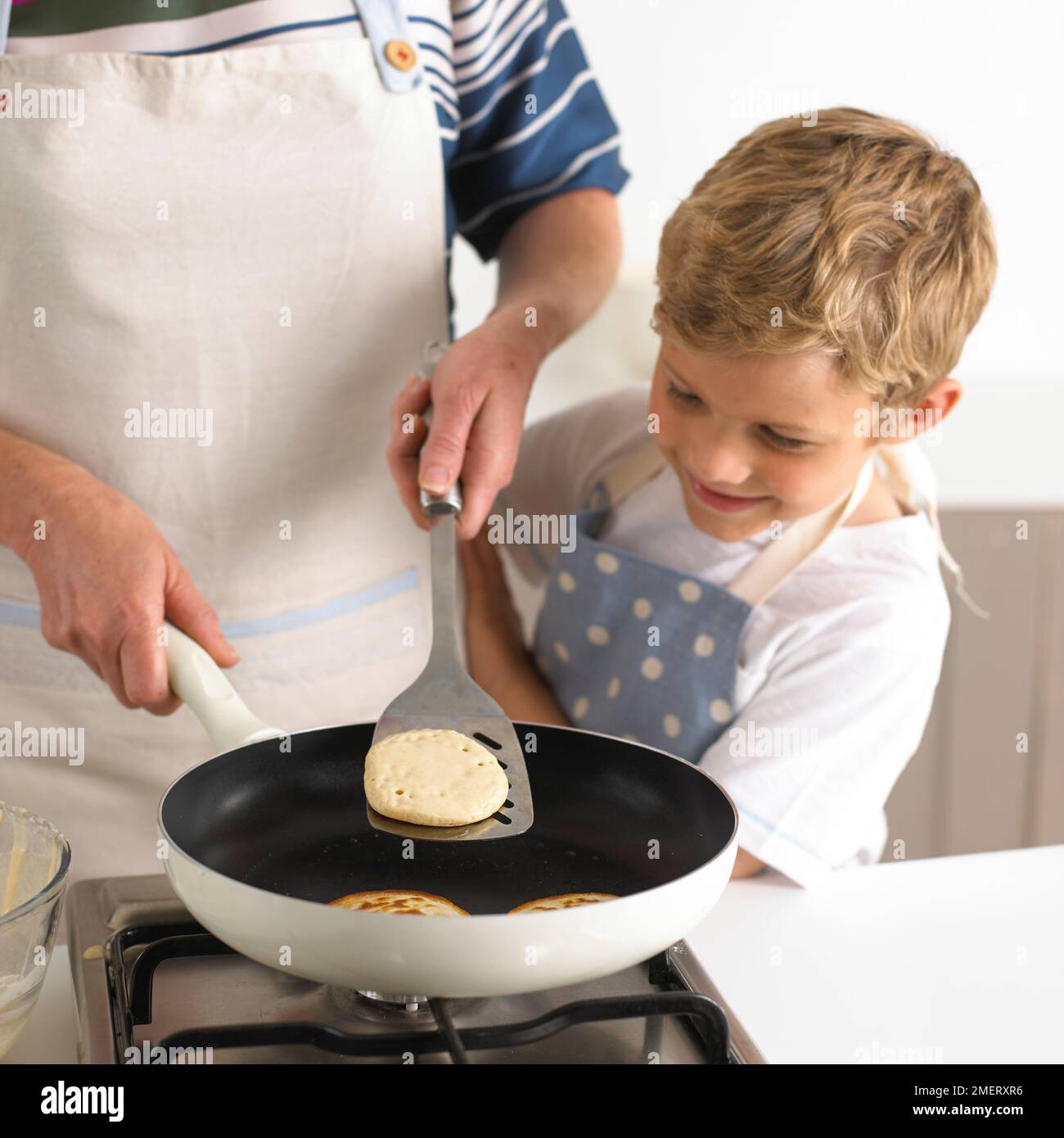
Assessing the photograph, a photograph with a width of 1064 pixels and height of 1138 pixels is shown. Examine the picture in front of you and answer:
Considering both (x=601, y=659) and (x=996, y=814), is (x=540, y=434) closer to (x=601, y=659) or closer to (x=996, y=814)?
(x=601, y=659)

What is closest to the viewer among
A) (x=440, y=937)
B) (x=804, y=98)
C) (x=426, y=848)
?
(x=440, y=937)

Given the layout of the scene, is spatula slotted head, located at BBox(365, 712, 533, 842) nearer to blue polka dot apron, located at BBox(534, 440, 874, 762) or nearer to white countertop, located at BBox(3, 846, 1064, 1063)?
white countertop, located at BBox(3, 846, 1064, 1063)

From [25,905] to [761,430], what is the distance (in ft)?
2.00

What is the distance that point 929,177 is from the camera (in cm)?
92

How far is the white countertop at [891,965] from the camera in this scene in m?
0.64

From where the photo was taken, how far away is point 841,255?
2.83 feet

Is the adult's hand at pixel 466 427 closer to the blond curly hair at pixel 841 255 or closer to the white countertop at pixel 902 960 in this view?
the blond curly hair at pixel 841 255

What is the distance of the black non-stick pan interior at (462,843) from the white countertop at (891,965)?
0.35ft
